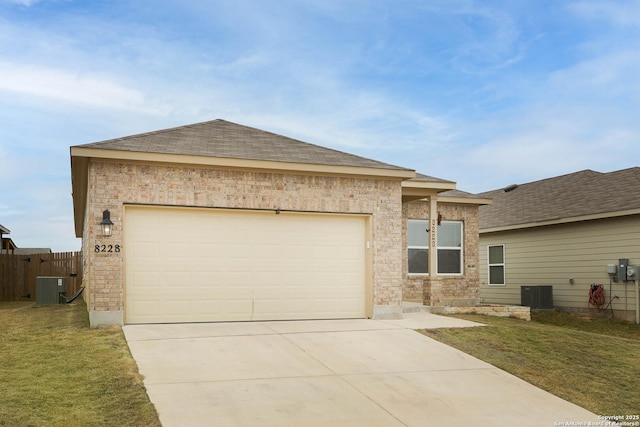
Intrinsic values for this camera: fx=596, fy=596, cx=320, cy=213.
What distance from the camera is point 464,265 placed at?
60.8 ft

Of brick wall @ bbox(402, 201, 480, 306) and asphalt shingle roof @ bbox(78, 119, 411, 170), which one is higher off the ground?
asphalt shingle roof @ bbox(78, 119, 411, 170)

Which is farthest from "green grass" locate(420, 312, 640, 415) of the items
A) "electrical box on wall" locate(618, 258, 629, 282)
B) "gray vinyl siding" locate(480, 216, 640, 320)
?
"gray vinyl siding" locate(480, 216, 640, 320)

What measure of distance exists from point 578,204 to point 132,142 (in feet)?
47.8

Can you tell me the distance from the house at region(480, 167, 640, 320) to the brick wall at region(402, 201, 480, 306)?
314cm

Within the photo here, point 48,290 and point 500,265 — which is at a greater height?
point 500,265

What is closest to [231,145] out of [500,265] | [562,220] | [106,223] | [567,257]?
[106,223]

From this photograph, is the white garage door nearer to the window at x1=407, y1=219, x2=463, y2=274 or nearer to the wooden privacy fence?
the window at x1=407, y1=219, x2=463, y2=274

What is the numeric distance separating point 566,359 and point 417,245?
815cm

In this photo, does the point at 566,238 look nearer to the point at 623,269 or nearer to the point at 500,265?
→ the point at 623,269

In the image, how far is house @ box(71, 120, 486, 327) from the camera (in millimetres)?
11625

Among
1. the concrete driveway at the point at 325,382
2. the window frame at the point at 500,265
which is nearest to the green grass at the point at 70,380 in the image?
the concrete driveway at the point at 325,382

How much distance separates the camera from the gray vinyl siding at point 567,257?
1756cm

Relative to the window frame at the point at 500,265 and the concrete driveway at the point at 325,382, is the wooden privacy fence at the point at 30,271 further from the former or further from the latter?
the window frame at the point at 500,265

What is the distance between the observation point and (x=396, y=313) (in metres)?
13.5
